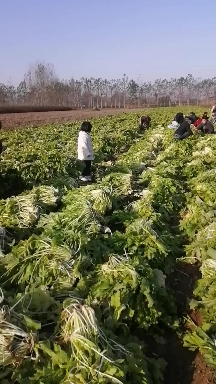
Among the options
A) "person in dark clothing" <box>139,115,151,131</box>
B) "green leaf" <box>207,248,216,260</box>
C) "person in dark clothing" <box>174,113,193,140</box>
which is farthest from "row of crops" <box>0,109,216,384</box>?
"person in dark clothing" <box>139,115,151,131</box>

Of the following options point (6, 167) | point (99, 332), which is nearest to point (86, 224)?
point (99, 332)

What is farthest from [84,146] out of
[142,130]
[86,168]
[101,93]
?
[101,93]

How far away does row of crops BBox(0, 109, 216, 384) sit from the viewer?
3.35 metres

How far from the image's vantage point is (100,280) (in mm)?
4527

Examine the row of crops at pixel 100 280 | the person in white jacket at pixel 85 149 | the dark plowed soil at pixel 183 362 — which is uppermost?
the person in white jacket at pixel 85 149

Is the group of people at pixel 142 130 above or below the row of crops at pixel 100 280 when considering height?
above

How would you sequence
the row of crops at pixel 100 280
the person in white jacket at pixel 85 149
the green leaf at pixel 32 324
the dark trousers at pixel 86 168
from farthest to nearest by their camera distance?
the dark trousers at pixel 86 168 < the person in white jacket at pixel 85 149 < the green leaf at pixel 32 324 < the row of crops at pixel 100 280

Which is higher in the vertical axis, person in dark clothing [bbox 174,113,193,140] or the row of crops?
person in dark clothing [bbox 174,113,193,140]

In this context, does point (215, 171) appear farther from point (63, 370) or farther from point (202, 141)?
point (63, 370)

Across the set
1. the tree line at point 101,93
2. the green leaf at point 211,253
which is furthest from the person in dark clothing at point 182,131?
the tree line at point 101,93

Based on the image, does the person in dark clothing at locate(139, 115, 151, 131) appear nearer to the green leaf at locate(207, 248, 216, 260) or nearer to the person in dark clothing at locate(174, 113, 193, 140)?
the person in dark clothing at locate(174, 113, 193, 140)

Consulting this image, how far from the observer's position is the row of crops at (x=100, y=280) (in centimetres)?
335

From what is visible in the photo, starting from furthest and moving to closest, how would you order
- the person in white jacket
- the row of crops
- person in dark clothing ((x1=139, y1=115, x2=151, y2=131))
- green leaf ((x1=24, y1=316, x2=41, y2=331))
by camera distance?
person in dark clothing ((x1=139, y1=115, x2=151, y2=131)) → the person in white jacket → green leaf ((x1=24, y1=316, x2=41, y2=331)) → the row of crops

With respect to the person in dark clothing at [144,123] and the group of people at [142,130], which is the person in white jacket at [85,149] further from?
the person in dark clothing at [144,123]
